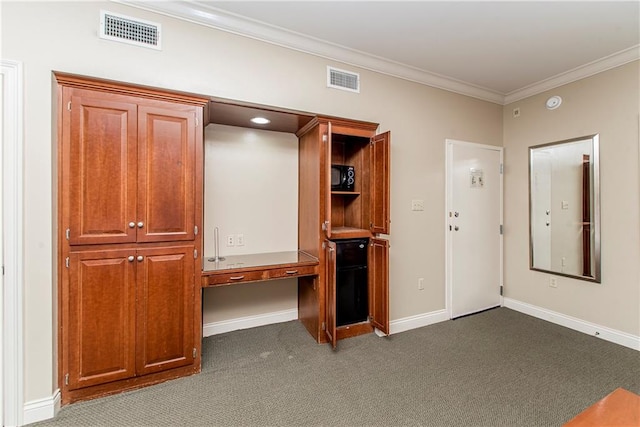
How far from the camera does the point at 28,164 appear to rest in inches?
67.1

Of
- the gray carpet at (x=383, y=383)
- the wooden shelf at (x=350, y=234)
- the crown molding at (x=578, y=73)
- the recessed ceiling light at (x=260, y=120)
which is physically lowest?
the gray carpet at (x=383, y=383)

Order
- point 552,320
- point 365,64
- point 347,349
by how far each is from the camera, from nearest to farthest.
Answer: point 347,349, point 365,64, point 552,320

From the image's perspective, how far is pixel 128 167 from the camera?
74.6 inches

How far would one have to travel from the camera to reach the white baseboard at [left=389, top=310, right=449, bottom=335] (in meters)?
2.96

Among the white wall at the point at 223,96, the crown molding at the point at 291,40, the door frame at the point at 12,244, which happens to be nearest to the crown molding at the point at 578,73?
the white wall at the point at 223,96

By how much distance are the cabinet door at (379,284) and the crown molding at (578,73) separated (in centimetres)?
274

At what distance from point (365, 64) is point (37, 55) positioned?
249cm

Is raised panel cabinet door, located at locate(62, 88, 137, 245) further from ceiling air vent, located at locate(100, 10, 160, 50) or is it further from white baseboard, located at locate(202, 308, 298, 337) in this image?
white baseboard, located at locate(202, 308, 298, 337)

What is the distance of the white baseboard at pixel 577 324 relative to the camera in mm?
2660

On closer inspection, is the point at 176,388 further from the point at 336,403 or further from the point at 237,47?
the point at 237,47

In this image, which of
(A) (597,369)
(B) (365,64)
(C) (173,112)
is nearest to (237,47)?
(C) (173,112)

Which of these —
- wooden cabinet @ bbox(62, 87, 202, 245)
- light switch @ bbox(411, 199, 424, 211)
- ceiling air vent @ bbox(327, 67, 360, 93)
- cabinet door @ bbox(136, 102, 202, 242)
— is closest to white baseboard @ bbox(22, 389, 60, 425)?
wooden cabinet @ bbox(62, 87, 202, 245)

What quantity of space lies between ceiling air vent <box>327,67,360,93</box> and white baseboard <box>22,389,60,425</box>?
10.1 ft

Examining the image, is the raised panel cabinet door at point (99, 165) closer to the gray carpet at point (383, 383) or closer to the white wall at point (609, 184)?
the gray carpet at point (383, 383)
